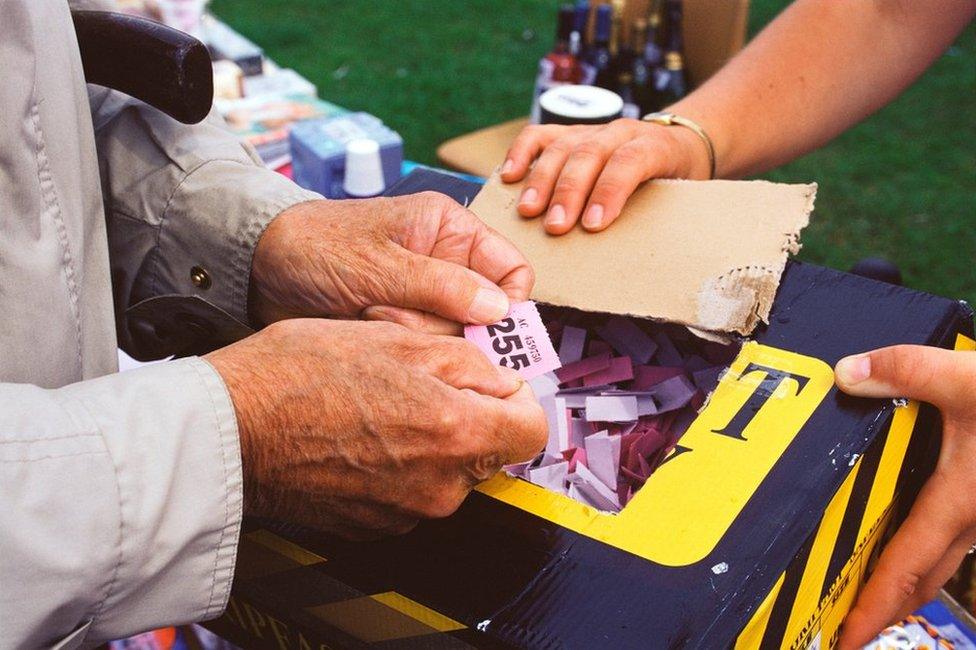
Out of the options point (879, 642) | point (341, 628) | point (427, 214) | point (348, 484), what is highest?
point (427, 214)

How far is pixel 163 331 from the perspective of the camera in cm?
98

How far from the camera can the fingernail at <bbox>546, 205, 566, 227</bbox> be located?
98cm

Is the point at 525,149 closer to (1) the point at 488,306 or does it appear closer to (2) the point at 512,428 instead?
(1) the point at 488,306

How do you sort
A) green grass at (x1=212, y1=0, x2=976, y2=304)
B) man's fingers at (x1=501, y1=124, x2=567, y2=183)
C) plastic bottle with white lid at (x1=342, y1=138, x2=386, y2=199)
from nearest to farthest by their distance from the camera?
1. man's fingers at (x1=501, y1=124, x2=567, y2=183)
2. plastic bottle with white lid at (x1=342, y1=138, x2=386, y2=199)
3. green grass at (x1=212, y1=0, x2=976, y2=304)

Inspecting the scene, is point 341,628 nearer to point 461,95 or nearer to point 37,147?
point 37,147

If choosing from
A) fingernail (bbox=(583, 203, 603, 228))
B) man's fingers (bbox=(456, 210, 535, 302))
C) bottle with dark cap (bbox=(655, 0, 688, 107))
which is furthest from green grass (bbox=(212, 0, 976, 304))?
man's fingers (bbox=(456, 210, 535, 302))

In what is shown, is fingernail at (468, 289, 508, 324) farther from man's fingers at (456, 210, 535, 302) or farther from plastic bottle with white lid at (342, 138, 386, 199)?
plastic bottle with white lid at (342, 138, 386, 199)

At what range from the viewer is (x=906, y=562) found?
88cm

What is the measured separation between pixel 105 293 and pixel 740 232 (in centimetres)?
67

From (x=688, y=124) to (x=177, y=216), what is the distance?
705 mm

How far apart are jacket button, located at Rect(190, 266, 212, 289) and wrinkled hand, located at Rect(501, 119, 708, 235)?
1.21 ft

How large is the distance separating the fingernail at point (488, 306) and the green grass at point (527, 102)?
2524 millimetres

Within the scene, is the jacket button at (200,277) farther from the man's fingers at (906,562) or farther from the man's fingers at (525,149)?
the man's fingers at (906,562)

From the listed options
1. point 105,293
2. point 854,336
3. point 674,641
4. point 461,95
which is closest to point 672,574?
point 674,641
